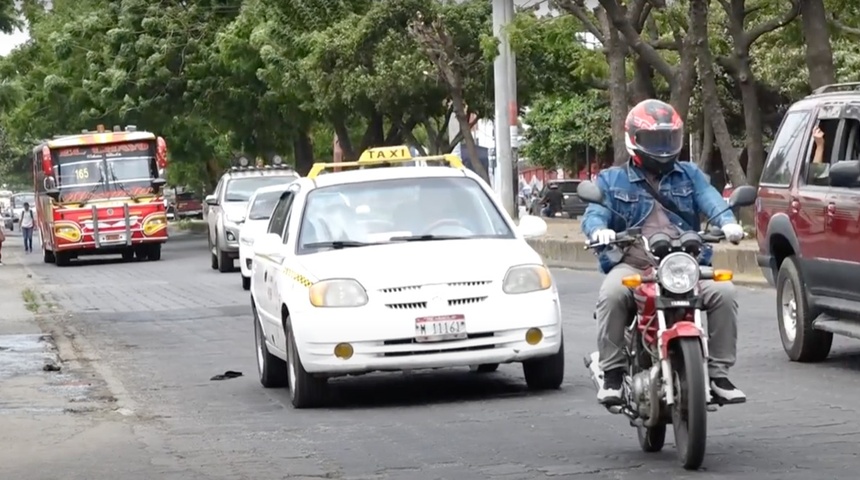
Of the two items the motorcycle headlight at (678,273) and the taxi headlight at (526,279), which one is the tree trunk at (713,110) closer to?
the taxi headlight at (526,279)

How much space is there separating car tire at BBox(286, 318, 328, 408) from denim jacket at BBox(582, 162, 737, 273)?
3245mm

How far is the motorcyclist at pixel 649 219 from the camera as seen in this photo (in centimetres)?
850

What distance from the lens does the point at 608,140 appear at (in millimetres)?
62438

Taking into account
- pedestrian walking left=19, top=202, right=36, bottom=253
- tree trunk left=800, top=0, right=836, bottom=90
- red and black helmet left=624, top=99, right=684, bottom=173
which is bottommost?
pedestrian walking left=19, top=202, right=36, bottom=253

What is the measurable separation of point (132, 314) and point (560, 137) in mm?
45347

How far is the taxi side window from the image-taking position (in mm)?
13156

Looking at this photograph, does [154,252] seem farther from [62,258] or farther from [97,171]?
[97,171]

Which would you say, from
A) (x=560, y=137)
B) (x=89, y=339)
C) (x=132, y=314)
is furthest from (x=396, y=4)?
(x=560, y=137)

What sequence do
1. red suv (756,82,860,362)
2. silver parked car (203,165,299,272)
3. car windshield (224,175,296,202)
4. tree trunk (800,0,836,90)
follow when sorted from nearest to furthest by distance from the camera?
red suv (756,82,860,362)
tree trunk (800,0,836,90)
silver parked car (203,165,299,272)
car windshield (224,175,296,202)

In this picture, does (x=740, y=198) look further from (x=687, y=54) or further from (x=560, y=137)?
(x=560, y=137)

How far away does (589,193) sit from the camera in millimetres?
8602

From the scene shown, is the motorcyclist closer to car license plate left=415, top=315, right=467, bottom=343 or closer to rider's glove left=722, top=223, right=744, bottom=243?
rider's glove left=722, top=223, right=744, bottom=243

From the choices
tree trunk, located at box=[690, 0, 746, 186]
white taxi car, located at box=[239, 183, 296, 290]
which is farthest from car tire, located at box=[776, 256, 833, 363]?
tree trunk, located at box=[690, 0, 746, 186]

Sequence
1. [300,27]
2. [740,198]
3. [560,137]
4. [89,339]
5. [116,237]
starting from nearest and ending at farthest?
[740,198] < [89,339] < [116,237] < [300,27] < [560,137]
